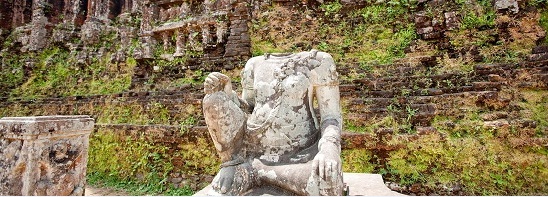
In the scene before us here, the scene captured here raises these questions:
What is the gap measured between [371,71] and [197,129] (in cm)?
377

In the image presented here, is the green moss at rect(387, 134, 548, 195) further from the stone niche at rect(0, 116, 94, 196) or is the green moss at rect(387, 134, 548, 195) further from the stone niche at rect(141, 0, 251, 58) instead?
the stone niche at rect(141, 0, 251, 58)

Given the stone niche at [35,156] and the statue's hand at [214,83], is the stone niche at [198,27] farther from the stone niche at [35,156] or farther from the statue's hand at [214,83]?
the statue's hand at [214,83]

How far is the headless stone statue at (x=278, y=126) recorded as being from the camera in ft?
6.91

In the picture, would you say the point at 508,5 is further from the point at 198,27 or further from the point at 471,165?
the point at 198,27

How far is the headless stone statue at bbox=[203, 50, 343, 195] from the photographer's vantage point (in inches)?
83.0

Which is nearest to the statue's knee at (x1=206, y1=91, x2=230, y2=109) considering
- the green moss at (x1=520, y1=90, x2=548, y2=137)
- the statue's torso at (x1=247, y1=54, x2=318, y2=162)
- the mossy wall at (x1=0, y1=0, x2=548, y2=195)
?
the statue's torso at (x1=247, y1=54, x2=318, y2=162)

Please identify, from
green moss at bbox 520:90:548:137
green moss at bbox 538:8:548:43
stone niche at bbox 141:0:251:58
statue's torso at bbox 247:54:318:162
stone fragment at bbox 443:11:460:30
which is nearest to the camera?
statue's torso at bbox 247:54:318:162

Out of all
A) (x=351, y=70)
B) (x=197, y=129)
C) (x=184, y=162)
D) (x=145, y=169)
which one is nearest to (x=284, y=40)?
(x=351, y=70)

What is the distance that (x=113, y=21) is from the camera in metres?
14.1

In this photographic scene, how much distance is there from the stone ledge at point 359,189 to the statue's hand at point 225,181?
17 cm

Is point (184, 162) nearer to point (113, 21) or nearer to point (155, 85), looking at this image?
point (155, 85)

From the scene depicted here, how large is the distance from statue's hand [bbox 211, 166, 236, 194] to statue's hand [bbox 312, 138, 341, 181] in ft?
2.08

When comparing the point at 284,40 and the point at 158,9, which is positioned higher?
the point at 158,9

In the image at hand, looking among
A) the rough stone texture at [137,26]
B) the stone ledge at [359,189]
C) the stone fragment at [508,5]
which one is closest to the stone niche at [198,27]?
the rough stone texture at [137,26]
